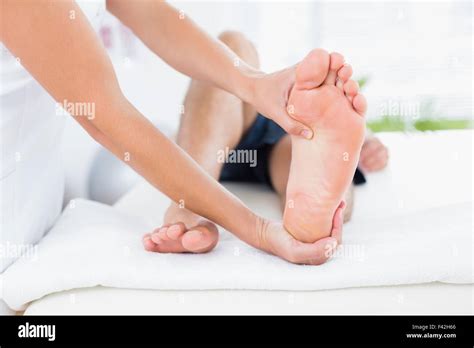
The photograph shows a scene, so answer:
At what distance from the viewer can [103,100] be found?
1.02 m

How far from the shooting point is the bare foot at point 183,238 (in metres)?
1.10

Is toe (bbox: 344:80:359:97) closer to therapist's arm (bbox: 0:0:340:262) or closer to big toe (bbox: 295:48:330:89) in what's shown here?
big toe (bbox: 295:48:330:89)

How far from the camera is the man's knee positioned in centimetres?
152

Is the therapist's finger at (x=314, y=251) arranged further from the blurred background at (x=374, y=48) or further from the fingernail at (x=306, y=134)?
the blurred background at (x=374, y=48)

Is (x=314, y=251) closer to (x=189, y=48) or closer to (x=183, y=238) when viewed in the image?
(x=183, y=238)

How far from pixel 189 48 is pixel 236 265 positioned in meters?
0.47

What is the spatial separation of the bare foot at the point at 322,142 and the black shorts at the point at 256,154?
45cm

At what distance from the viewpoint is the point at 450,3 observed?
10.8 ft

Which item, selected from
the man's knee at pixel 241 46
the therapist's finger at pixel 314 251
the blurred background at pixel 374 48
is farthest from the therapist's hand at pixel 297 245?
the blurred background at pixel 374 48

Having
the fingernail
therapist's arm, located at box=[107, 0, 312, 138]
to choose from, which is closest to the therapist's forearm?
therapist's arm, located at box=[107, 0, 312, 138]

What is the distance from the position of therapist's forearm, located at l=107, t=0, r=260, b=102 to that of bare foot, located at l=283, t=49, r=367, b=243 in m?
0.23
